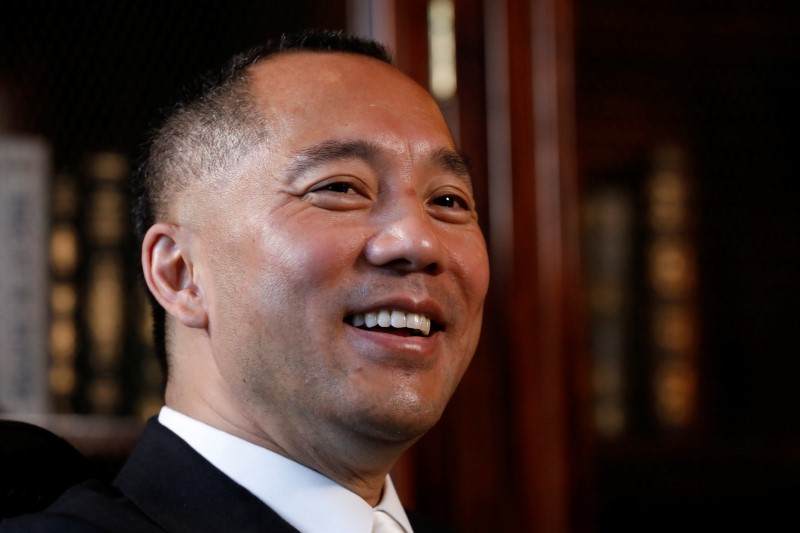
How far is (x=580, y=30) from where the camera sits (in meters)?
2.01

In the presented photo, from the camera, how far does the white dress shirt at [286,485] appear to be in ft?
3.59

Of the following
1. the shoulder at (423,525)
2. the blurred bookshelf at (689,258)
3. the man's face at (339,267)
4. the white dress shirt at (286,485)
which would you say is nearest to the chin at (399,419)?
the man's face at (339,267)

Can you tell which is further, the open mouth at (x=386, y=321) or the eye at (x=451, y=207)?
the eye at (x=451, y=207)

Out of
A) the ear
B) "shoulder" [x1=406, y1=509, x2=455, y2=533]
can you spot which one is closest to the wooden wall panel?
"shoulder" [x1=406, y1=509, x2=455, y2=533]

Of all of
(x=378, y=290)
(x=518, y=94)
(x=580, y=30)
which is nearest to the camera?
(x=378, y=290)

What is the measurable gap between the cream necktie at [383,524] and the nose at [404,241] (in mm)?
307

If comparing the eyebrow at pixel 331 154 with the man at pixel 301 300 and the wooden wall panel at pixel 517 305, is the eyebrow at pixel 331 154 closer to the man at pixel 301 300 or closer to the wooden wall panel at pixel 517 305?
the man at pixel 301 300

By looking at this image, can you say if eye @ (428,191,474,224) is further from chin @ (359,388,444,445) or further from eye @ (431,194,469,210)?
chin @ (359,388,444,445)

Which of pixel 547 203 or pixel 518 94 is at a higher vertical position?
pixel 518 94

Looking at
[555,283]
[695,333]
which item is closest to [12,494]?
[555,283]

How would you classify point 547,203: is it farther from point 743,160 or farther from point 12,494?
point 12,494

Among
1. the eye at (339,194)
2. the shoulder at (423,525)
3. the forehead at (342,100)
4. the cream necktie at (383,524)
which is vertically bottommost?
the shoulder at (423,525)

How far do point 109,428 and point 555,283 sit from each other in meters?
→ 0.89

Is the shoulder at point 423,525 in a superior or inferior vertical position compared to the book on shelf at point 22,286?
inferior
